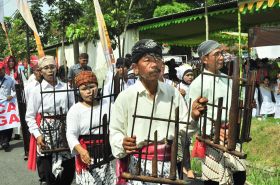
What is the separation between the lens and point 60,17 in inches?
632

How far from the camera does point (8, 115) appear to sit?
1023 cm

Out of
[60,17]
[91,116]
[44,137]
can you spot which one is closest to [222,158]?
[91,116]

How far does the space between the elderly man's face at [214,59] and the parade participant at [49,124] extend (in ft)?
5.48

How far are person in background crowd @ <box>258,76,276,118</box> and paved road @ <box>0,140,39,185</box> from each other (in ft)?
20.3

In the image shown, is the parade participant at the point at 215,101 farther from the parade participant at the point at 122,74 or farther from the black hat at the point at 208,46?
the parade participant at the point at 122,74

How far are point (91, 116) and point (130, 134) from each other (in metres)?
0.88

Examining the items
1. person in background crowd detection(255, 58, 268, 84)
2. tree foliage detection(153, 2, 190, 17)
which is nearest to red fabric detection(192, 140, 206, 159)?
person in background crowd detection(255, 58, 268, 84)

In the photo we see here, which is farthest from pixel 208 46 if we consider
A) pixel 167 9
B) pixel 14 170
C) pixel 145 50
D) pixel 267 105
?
pixel 167 9

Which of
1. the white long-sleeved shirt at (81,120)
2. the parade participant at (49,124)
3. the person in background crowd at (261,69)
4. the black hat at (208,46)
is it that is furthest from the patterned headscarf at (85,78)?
the person in background crowd at (261,69)

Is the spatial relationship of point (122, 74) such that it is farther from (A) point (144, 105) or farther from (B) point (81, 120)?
Answer: (A) point (144, 105)

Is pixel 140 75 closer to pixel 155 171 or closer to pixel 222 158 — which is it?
pixel 155 171

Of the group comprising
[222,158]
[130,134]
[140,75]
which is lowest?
[222,158]

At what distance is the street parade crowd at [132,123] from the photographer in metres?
3.28

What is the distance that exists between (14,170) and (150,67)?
202 inches
